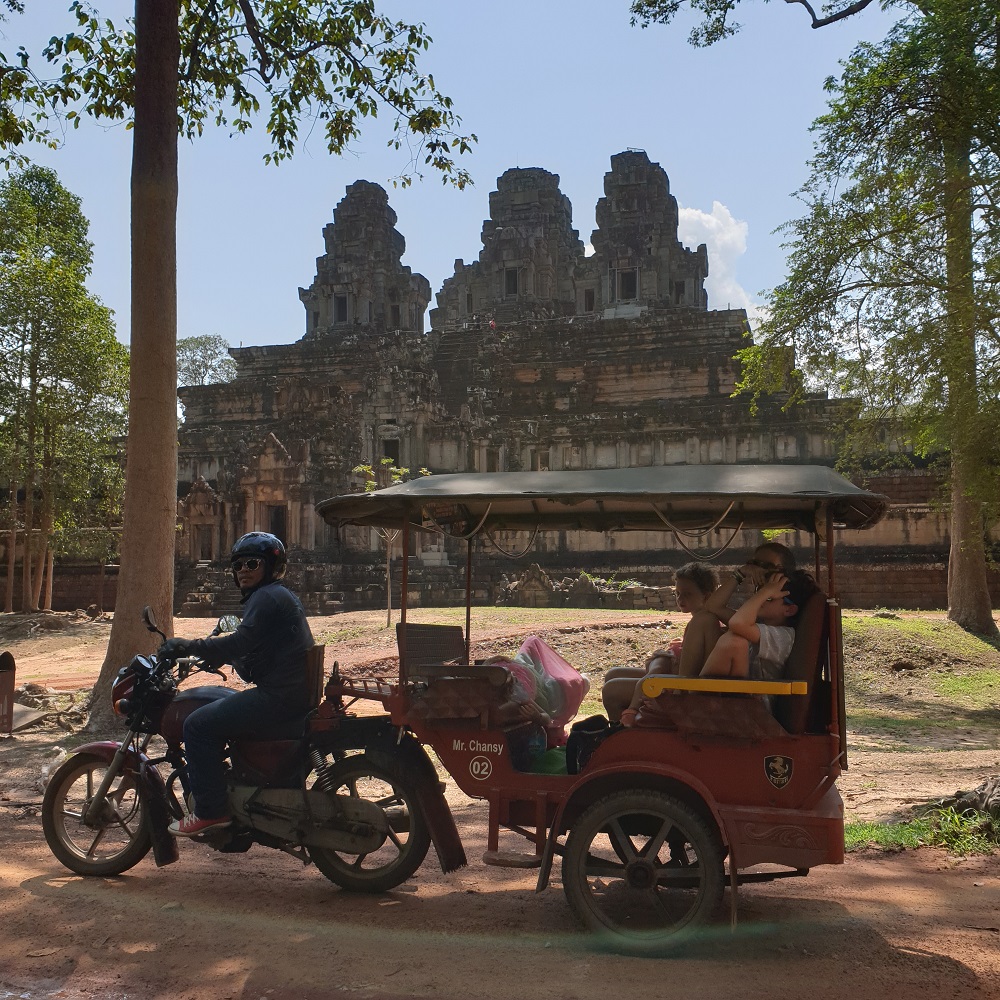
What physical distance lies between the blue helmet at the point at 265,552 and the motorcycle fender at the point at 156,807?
1179 mm

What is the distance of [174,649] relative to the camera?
5.16 metres

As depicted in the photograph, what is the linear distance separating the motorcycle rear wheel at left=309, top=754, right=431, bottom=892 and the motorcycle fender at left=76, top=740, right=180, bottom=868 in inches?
31.1

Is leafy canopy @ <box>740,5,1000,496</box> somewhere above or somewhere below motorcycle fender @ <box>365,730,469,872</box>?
above

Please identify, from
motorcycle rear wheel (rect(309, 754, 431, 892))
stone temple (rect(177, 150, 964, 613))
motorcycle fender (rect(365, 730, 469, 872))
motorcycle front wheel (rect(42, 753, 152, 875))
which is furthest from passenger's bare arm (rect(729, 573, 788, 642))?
stone temple (rect(177, 150, 964, 613))

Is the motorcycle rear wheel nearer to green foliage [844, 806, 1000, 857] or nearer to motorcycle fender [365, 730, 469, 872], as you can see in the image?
motorcycle fender [365, 730, 469, 872]

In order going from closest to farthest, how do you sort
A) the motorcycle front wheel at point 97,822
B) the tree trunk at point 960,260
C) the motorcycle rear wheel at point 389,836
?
the motorcycle rear wheel at point 389,836, the motorcycle front wheel at point 97,822, the tree trunk at point 960,260

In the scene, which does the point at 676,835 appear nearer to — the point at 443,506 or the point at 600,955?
the point at 600,955

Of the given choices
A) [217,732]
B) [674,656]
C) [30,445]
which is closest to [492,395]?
[30,445]

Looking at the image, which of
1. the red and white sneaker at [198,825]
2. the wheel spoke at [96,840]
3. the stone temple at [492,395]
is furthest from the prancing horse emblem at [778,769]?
the stone temple at [492,395]

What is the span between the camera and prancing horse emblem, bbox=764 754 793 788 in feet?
15.1

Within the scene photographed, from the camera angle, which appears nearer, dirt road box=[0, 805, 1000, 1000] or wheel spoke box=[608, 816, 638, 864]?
dirt road box=[0, 805, 1000, 1000]

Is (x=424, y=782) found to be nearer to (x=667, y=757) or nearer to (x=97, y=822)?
(x=667, y=757)

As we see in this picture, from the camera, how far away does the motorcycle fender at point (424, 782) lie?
5.10 m

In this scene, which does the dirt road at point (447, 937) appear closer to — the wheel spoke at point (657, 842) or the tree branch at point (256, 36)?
the wheel spoke at point (657, 842)
